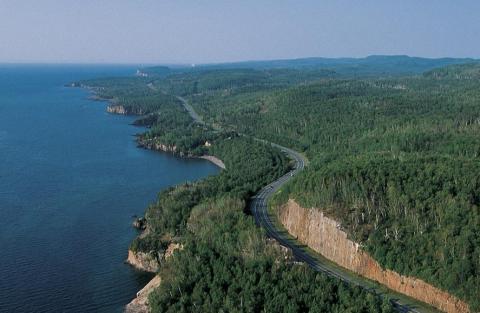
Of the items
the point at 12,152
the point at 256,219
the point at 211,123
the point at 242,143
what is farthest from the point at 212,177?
the point at 211,123

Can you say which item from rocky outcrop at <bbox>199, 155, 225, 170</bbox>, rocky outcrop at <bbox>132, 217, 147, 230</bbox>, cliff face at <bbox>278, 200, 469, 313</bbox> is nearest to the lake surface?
rocky outcrop at <bbox>132, 217, 147, 230</bbox>

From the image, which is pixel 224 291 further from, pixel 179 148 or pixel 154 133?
pixel 154 133

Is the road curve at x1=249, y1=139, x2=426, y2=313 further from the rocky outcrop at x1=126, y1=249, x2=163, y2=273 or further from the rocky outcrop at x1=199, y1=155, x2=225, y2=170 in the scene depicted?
the rocky outcrop at x1=199, y1=155, x2=225, y2=170

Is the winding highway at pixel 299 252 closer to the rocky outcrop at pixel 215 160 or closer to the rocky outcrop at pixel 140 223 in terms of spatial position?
the rocky outcrop at pixel 140 223

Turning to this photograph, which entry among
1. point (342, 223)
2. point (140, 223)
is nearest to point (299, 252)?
point (342, 223)

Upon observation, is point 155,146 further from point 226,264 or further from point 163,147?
point 226,264
